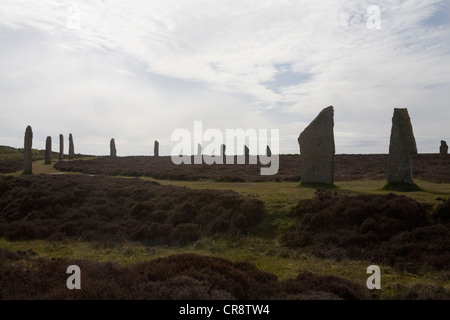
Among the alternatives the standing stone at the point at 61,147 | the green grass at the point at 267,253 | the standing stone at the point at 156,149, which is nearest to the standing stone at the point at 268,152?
the standing stone at the point at 156,149

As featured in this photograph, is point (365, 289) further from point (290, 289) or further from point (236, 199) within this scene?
point (236, 199)

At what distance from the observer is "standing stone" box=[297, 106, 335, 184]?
26.5 metres

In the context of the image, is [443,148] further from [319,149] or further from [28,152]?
[28,152]

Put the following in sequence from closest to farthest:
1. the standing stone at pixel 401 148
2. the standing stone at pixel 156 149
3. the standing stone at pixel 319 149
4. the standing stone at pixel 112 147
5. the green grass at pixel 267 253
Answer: the green grass at pixel 267 253, the standing stone at pixel 401 148, the standing stone at pixel 319 149, the standing stone at pixel 112 147, the standing stone at pixel 156 149

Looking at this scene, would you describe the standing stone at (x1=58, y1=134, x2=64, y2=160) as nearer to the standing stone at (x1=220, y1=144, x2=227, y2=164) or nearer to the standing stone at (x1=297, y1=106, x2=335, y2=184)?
the standing stone at (x1=220, y1=144, x2=227, y2=164)

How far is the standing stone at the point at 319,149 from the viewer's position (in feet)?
87.0

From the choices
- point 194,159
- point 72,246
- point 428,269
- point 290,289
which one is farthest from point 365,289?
point 194,159

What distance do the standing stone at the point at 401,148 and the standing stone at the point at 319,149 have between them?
404 centimetres

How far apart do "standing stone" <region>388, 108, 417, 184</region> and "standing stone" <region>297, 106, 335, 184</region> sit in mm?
4043

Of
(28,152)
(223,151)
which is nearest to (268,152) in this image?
(223,151)

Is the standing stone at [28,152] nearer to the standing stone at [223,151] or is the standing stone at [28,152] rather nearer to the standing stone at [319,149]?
the standing stone at [223,151]

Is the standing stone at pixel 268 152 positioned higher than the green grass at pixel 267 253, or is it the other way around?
the standing stone at pixel 268 152

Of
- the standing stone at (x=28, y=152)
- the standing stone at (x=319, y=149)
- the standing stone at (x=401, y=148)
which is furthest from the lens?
the standing stone at (x=28, y=152)
